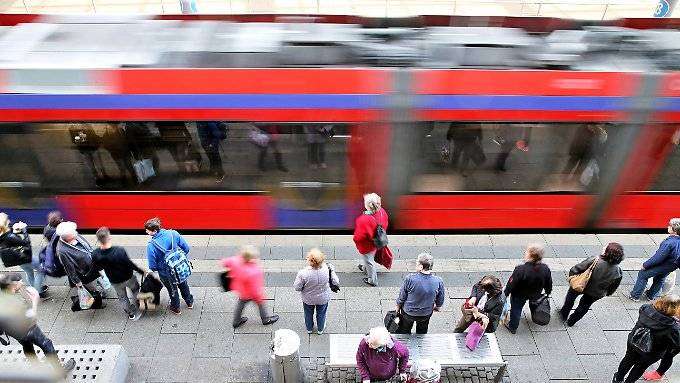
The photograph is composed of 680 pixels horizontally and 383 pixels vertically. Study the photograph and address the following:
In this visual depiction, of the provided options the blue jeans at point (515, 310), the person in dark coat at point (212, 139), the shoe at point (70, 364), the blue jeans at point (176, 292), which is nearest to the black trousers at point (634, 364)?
the blue jeans at point (515, 310)

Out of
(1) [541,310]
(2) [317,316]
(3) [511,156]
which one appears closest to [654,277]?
(1) [541,310]

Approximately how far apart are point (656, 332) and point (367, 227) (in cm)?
313

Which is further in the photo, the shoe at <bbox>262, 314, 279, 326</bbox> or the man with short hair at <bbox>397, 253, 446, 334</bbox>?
the shoe at <bbox>262, 314, 279, 326</bbox>

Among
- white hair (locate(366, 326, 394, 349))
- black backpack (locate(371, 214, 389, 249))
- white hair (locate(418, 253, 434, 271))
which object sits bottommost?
black backpack (locate(371, 214, 389, 249))

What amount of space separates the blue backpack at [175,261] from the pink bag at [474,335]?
3190 millimetres

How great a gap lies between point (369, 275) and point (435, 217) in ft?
5.05

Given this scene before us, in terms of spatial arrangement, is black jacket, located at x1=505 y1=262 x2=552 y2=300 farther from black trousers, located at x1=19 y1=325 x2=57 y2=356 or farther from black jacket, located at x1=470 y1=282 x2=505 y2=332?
black trousers, located at x1=19 y1=325 x2=57 y2=356

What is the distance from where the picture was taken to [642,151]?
24.1 ft

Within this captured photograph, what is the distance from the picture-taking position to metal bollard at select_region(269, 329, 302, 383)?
512cm

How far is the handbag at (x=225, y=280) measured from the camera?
591cm

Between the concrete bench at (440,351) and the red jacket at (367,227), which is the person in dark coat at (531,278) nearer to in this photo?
the concrete bench at (440,351)

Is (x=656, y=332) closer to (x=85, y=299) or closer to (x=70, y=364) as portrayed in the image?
(x=70, y=364)

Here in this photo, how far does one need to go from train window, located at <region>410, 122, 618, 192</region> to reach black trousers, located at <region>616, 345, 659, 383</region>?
2771mm

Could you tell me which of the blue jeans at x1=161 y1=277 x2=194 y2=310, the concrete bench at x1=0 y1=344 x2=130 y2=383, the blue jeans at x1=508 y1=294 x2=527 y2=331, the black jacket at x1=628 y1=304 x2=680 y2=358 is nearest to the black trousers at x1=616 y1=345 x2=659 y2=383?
the black jacket at x1=628 y1=304 x2=680 y2=358
